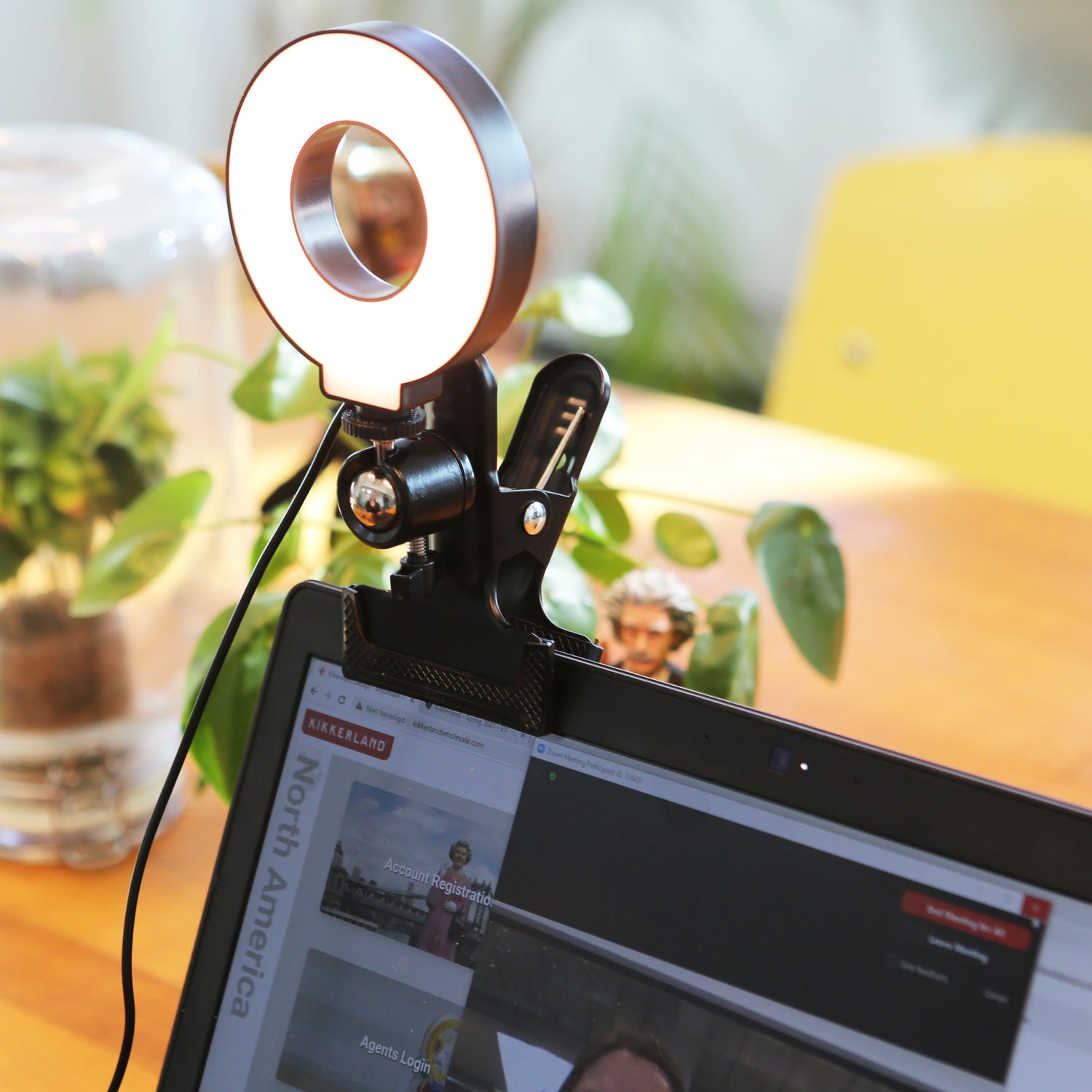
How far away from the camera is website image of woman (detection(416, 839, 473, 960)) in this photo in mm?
399

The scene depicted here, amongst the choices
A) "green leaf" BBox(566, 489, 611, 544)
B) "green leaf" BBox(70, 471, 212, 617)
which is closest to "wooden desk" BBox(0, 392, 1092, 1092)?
"green leaf" BBox(70, 471, 212, 617)

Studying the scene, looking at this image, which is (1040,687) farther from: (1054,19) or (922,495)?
(1054,19)

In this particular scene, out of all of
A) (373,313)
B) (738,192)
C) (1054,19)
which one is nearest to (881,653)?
(373,313)

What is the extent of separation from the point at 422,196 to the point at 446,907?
0.76 feet

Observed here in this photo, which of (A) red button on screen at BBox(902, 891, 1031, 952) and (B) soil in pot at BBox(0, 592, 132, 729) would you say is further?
(B) soil in pot at BBox(0, 592, 132, 729)

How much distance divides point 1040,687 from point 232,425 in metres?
0.60

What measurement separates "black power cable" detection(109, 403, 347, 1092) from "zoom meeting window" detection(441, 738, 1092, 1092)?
125mm

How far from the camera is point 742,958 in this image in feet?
1.18

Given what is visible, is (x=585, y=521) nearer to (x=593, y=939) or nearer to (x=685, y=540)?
(x=685, y=540)

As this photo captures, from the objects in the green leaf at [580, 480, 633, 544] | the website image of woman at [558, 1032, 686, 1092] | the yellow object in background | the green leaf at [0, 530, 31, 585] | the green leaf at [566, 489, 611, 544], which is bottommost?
the website image of woman at [558, 1032, 686, 1092]

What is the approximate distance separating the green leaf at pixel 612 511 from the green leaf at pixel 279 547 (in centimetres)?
15

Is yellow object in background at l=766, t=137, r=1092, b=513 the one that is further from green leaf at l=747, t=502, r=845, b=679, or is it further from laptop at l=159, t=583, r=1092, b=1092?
laptop at l=159, t=583, r=1092, b=1092

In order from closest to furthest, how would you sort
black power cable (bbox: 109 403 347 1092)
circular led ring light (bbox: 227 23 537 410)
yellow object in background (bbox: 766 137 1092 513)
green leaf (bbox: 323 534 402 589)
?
1. circular led ring light (bbox: 227 23 537 410)
2. black power cable (bbox: 109 403 347 1092)
3. green leaf (bbox: 323 534 402 589)
4. yellow object in background (bbox: 766 137 1092 513)

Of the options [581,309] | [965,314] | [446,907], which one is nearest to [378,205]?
[581,309]
